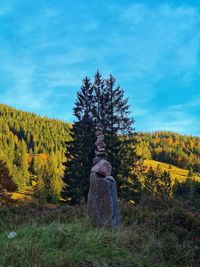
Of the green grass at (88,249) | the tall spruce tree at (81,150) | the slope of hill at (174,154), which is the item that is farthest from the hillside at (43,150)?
the green grass at (88,249)

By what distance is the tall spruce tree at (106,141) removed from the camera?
30.4m

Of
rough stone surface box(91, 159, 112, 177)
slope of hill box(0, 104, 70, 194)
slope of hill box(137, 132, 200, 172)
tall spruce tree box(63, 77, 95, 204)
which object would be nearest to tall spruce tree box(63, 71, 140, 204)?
tall spruce tree box(63, 77, 95, 204)

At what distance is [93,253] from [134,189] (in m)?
24.8

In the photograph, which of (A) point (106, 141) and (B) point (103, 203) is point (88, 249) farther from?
(A) point (106, 141)

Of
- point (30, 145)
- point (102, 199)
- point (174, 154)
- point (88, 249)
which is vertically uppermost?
point (30, 145)

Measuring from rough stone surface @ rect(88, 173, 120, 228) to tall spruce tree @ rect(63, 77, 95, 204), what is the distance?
66.9 feet

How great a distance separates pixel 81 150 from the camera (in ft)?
110

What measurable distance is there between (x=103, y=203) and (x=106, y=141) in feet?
65.4

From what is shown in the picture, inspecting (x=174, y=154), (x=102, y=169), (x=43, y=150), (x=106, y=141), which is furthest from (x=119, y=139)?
(x=174, y=154)

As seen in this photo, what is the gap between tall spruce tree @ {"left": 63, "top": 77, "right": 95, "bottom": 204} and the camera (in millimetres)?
32438

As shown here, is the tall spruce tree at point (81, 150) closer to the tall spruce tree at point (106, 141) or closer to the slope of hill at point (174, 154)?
the tall spruce tree at point (106, 141)

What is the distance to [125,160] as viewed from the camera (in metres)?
30.9

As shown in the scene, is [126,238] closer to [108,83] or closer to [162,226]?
[162,226]

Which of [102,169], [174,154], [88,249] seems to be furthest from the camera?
[174,154]
